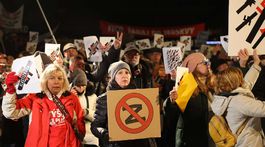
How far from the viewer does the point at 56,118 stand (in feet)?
17.4

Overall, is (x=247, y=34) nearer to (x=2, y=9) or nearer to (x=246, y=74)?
(x=246, y=74)

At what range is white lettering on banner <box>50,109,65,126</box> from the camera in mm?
5297

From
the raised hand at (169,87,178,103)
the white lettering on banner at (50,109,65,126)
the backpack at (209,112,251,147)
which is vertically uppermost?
the raised hand at (169,87,178,103)

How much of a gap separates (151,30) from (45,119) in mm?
16210

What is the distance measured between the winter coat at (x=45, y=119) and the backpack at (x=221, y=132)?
4.87 feet

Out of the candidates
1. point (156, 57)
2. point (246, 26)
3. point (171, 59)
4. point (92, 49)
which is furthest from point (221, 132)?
point (156, 57)

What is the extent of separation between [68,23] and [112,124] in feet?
56.0

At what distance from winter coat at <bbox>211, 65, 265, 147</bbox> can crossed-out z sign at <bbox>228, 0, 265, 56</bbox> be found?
1.67 feet

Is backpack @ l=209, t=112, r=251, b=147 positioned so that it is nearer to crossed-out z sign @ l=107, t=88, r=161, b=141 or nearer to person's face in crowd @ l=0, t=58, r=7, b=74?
crossed-out z sign @ l=107, t=88, r=161, b=141

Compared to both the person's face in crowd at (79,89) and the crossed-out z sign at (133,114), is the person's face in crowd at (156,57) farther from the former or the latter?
the crossed-out z sign at (133,114)

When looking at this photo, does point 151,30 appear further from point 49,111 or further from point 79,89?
point 49,111

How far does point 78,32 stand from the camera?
70.9 ft

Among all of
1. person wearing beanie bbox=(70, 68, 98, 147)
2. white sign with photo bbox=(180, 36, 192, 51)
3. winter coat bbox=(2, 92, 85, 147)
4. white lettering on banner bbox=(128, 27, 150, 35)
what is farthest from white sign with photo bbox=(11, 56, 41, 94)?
white lettering on banner bbox=(128, 27, 150, 35)

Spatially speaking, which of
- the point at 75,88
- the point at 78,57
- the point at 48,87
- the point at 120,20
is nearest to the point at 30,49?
the point at 78,57
